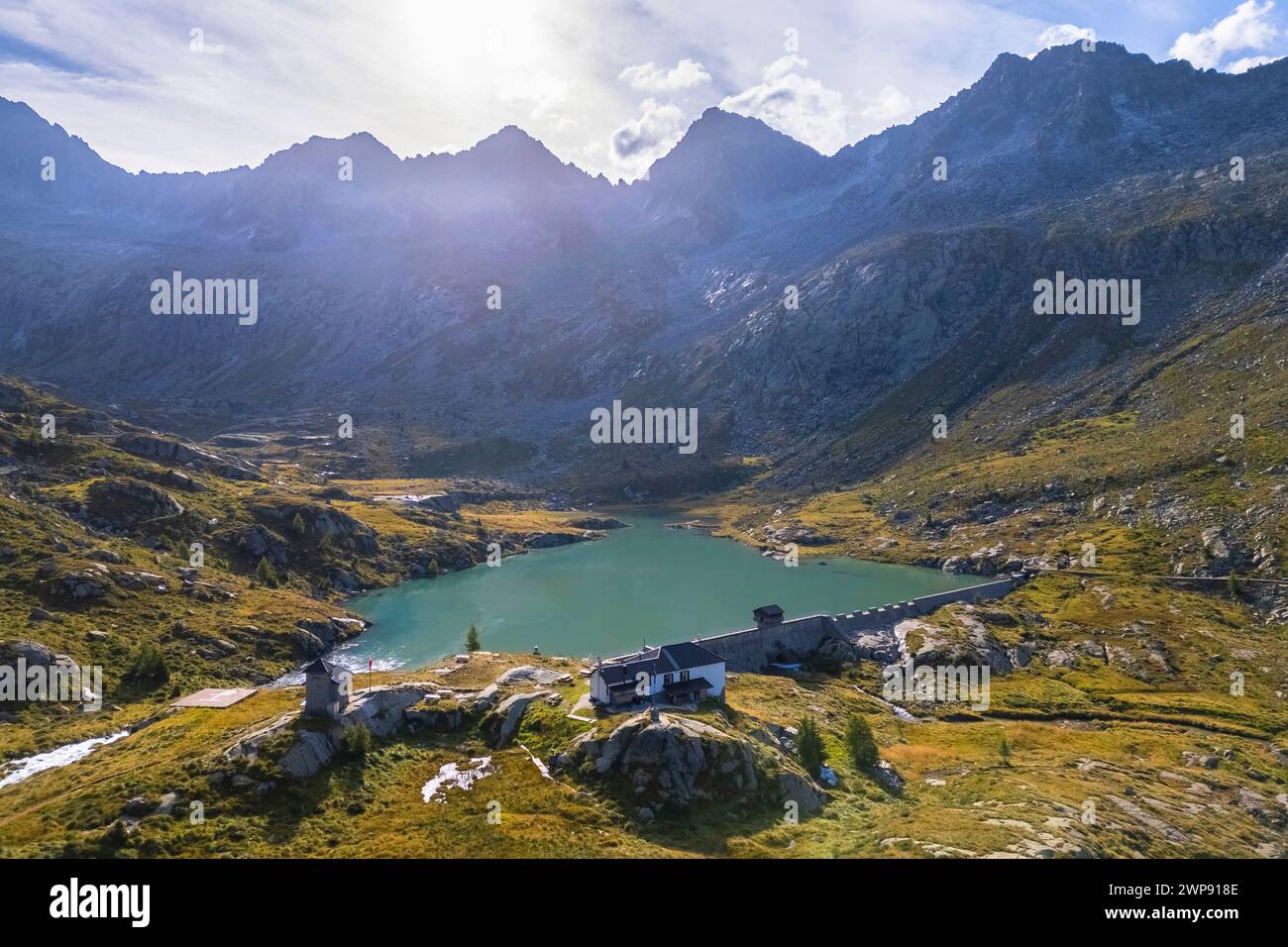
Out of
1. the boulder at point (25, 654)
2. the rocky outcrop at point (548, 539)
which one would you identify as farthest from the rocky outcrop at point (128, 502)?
the rocky outcrop at point (548, 539)

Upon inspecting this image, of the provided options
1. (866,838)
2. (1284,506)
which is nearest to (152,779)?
(866,838)

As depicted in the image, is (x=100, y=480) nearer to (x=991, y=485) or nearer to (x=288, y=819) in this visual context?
(x=288, y=819)

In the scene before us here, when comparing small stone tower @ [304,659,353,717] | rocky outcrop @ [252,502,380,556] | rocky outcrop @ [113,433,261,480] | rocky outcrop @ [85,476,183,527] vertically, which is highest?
rocky outcrop @ [113,433,261,480]

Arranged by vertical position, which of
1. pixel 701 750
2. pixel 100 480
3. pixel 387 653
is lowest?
pixel 387 653

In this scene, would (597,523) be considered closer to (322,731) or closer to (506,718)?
(506,718)

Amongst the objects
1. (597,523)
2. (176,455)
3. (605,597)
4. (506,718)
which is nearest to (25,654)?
(506,718)

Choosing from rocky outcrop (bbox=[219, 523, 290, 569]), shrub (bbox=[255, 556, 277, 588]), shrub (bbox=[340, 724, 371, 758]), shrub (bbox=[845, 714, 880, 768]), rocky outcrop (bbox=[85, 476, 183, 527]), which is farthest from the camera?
rocky outcrop (bbox=[219, 523, 290, 569])

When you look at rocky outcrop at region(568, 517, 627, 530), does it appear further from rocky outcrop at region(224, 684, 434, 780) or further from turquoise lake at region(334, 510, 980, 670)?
rocky outcrop at region(224, 684, 434, 780)

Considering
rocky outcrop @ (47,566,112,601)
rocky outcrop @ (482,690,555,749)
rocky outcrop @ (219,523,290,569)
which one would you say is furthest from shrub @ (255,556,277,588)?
rocky outcrop @ (482,690,555,749)
